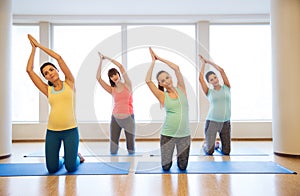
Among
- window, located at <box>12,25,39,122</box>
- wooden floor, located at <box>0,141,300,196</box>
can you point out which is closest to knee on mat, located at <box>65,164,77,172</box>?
wooden floor, located at <box>0,141,300,196</box>

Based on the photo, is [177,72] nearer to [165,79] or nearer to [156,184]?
[165,79]

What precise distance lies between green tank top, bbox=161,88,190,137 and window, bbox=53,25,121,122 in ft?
2.09

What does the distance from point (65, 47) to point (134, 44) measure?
3.37m

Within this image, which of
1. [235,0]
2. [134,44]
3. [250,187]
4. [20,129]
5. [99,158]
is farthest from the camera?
[20,129]

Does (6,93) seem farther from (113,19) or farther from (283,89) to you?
(283,89)

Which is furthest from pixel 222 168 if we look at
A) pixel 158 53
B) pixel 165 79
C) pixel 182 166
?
pixel 158 53

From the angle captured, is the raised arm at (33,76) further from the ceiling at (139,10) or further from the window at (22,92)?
the window at (22,92)

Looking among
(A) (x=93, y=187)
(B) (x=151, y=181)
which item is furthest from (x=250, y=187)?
(A) (x=93, y=187)

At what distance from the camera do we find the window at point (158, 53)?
2477 millimetres

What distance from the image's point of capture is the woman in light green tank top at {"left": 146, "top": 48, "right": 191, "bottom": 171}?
A: 2770 millimetres

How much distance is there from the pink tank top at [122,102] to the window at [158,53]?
0.12m

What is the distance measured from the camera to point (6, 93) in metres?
3.82

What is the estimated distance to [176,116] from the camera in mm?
2783

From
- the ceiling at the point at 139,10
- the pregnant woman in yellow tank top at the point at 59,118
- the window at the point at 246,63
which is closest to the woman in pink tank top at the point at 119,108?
the pregnant woman in yellow tank top at the point at 59,118
